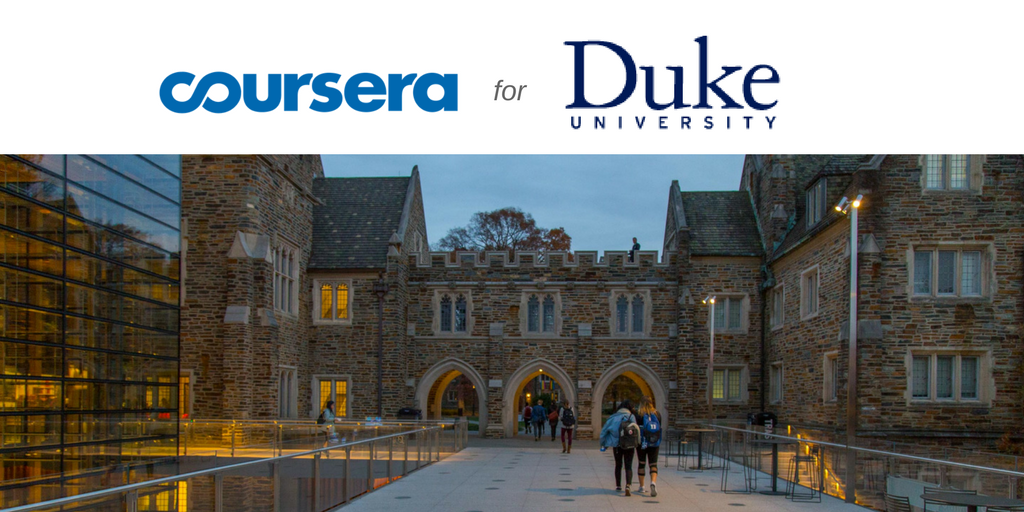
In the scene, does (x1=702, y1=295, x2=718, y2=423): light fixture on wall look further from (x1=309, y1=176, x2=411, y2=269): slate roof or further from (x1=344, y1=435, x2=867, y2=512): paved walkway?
(x1=309, y1=176, x2=411, y2=269): slate roof

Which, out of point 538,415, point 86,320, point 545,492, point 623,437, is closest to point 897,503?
point 623,437

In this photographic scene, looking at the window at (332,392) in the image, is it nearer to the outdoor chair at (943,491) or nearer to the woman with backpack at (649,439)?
the woman with backpack at (649,439)

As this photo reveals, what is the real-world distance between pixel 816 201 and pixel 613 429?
51.8 ft

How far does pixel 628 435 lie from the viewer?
13.5 m

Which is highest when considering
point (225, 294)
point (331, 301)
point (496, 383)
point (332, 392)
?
point (225, 294)

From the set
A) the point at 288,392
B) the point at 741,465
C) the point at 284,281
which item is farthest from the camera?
the point at 288,392

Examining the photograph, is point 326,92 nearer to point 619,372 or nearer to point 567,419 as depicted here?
point 567,419

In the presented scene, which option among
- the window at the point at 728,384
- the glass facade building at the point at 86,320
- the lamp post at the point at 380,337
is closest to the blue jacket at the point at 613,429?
the glass facade building at the point at 86,320

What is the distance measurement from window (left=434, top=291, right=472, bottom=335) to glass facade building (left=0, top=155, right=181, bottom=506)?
1281cm

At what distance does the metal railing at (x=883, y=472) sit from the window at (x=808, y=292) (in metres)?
11.0

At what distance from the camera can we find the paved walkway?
38.8 feet

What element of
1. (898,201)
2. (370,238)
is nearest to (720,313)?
(898,201)

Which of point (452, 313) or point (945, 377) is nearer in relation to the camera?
point (945, 377)

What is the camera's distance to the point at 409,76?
10.8m
